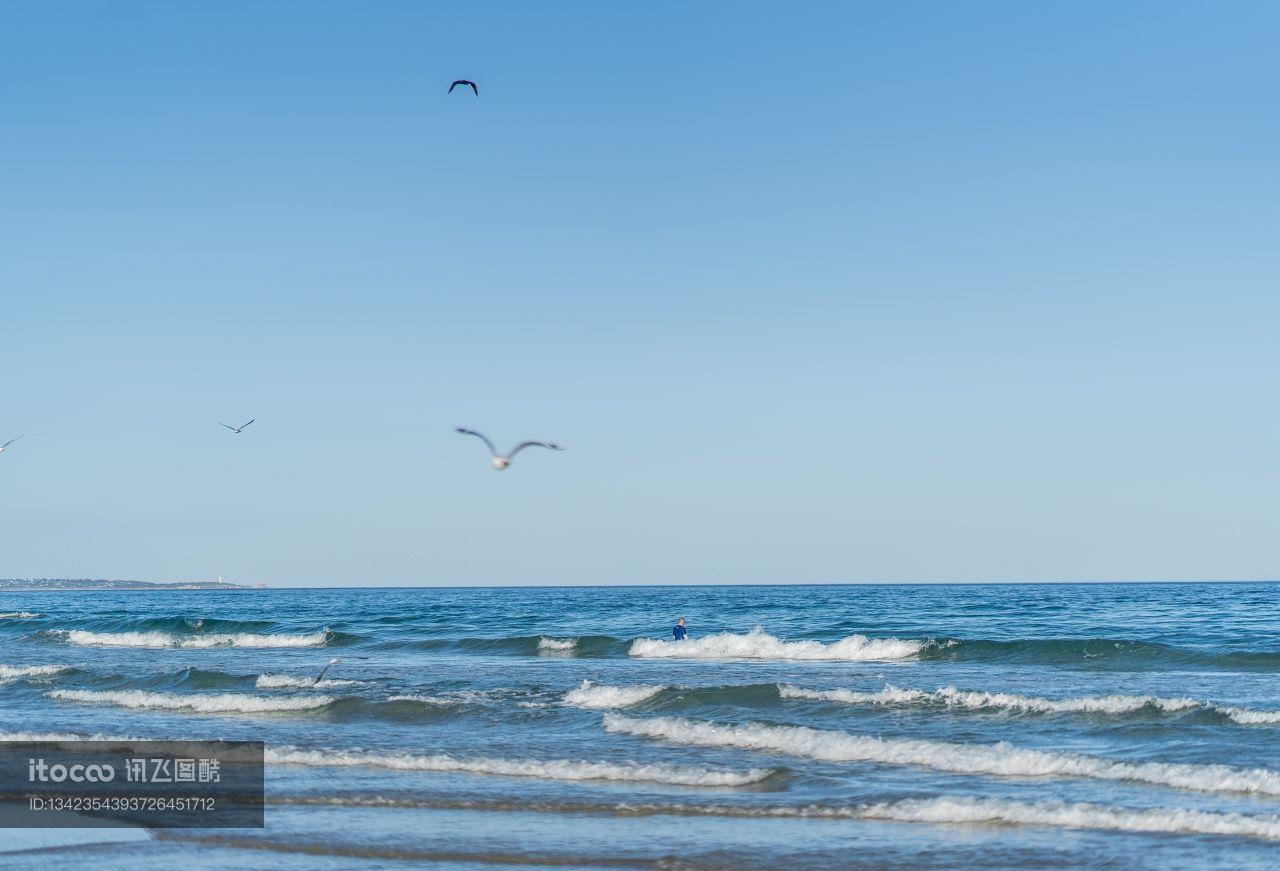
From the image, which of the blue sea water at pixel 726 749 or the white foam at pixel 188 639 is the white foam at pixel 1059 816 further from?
the white foam at pixel 188 639

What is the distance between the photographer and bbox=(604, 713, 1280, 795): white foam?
624 inches

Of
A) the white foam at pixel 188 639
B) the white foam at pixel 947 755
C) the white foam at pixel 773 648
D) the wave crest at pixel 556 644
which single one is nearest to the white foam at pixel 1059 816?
the white foam at pixel 947 755

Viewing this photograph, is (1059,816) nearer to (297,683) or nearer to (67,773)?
(67,773)

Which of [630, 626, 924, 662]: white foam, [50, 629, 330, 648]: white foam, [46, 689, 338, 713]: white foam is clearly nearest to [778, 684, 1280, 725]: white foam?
[46, 689, 338, 713]: white foam

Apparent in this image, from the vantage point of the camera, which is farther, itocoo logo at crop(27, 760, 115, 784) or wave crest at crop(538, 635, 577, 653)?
wave crest at crop(538, 635, 577, 653)

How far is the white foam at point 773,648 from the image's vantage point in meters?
37.9

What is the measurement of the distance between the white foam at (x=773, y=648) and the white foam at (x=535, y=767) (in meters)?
21.0

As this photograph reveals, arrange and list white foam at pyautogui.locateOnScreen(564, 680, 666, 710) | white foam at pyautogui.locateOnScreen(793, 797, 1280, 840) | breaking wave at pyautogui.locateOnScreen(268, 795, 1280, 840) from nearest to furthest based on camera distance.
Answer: white foam at pyautogui.locateOnScreen(793, 797, 1280, 840) < breaking wave at pyautogui.locateOnScreen(268, 795, 1280, 840) < white foam at pyautogui.locateOnScreen(564, 680, 666, 710)

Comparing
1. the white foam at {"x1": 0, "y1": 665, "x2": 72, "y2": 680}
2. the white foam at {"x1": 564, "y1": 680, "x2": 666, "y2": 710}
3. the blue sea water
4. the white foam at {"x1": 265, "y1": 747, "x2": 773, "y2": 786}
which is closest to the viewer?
the blue sea water

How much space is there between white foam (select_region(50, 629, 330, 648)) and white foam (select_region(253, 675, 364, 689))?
1686cm

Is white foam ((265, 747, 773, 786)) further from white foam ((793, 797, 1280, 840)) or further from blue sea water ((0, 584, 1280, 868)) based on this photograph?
white foam ((793, 797, 1280, 840))

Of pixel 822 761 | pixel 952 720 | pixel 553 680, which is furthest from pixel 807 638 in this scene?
pixel 822 761

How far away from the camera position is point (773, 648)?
1606 inches

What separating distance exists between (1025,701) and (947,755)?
565 centimetres
